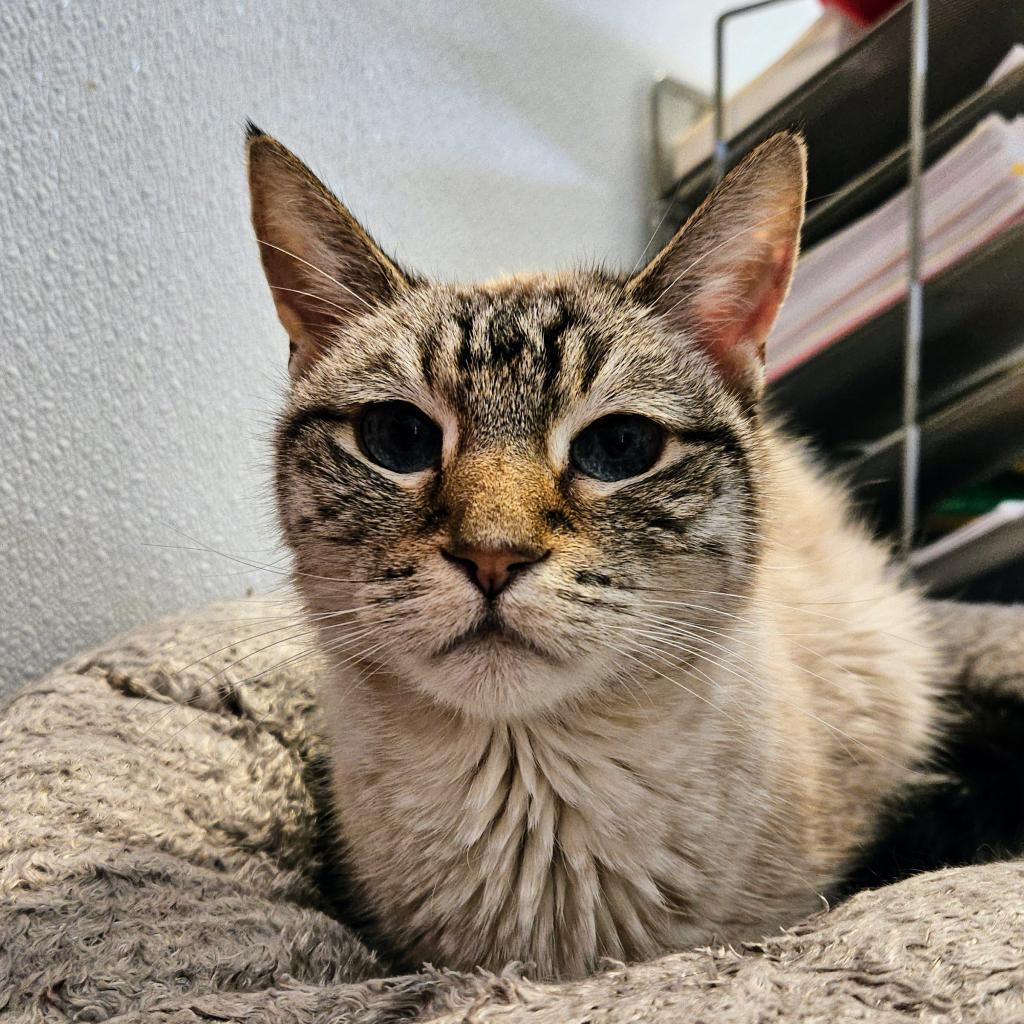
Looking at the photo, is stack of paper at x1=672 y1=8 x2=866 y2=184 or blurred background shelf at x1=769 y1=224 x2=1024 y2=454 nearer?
blurred background shelf at x1=769 y1=224 x2=1024 y2=454

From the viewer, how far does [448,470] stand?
841 mm

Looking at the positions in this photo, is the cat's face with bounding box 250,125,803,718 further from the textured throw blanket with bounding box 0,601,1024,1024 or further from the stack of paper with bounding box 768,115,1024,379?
the stack of paper with bounding box 768,115,1024,379

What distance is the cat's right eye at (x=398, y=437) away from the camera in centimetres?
89

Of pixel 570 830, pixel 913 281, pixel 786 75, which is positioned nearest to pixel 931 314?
pixel 913 281

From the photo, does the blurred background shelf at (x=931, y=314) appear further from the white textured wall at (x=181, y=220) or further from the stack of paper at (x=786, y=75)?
the white textured wall at (x=181, y=220)

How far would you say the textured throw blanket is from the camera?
2.03 feet

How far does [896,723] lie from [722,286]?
69 centimetres

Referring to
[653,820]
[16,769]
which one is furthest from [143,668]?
[653,820]

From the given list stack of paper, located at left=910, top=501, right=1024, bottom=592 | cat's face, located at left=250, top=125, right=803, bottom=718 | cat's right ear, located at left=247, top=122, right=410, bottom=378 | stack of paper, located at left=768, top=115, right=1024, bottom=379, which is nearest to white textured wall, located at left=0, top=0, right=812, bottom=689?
cat's right ear, located at left=247, top=122, right=410, bottom=378

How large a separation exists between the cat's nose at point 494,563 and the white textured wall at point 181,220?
21.5 inches

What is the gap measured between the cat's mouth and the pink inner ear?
1.47 ft

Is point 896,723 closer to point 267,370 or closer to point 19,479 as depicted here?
point 267,370

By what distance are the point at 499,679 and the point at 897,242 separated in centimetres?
125

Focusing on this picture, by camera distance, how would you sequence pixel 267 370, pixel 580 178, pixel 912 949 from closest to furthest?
1. pixel 912 949
2. pixel 267 370
3. pixel 580 178
